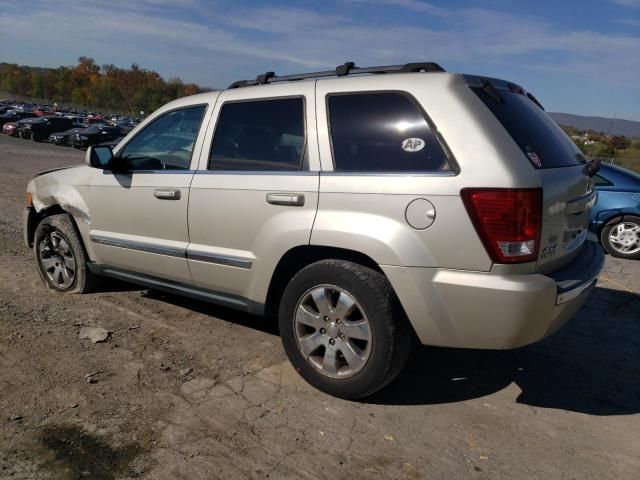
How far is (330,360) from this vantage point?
3.32m

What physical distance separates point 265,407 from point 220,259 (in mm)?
1070

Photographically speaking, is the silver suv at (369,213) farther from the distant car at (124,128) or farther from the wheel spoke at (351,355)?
the distant car at (124,128)

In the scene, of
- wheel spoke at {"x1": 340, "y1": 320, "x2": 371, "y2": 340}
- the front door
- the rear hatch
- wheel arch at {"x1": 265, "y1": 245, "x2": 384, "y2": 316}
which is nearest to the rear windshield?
the rear hatch

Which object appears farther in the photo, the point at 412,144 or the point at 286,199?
the point at 286,199

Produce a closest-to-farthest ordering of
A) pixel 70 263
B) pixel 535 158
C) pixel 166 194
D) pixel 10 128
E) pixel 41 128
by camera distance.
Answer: pixel 535 158, pixel 166 194, pixel 70 263, pixel 41 128, pixel 10 128

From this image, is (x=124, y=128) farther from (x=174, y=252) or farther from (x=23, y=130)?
(x=174, y=252)

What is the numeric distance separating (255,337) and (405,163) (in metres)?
1.97

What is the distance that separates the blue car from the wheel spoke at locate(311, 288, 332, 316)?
6.05 metres

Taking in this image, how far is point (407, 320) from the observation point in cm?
311

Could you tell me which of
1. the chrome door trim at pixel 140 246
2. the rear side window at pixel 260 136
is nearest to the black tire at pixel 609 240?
the rear side window at pixel 260 136

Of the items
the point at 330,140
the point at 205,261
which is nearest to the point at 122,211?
the point at 205,261

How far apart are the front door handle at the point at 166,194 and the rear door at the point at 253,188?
0.15 meters

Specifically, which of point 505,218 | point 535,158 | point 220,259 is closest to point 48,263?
point 220,259

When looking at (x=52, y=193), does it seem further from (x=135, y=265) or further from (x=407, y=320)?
(x=407, y=320)
